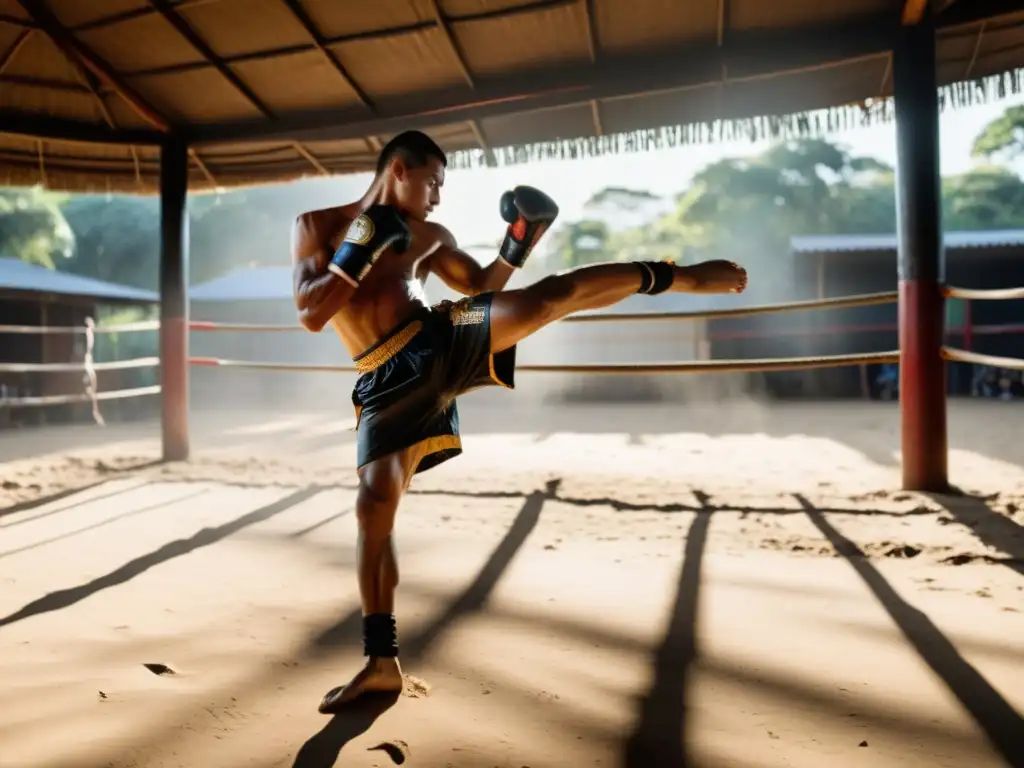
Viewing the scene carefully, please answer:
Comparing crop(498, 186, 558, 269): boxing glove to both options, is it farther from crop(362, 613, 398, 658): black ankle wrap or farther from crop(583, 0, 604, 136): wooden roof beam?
crop(583, 0, 604, 136): wooden roof beam

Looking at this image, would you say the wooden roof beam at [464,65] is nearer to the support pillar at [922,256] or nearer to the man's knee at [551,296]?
the support pillar at [922,256]

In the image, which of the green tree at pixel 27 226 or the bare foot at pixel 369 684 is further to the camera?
the green tree at pixel 27 226

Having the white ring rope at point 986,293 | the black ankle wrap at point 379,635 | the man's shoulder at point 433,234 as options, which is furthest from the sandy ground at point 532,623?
the man's shoulder at point 433,234

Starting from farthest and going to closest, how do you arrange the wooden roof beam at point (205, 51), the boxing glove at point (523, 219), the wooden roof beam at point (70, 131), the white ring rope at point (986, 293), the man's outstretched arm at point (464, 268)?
the wooden roof beam at point (70, 131) < the wooden roof beam at point (205, 51) < the white ring rope at point (986, 293) < the man's outstretched arm at point (464, 268) < the boxing glove at point (523, 219)

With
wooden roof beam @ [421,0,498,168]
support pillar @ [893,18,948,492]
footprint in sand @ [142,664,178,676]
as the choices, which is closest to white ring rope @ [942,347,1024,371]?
support pillar @ [893,18,948,492]

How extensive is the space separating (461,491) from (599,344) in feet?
33.5

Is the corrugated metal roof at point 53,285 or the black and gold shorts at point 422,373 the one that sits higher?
the corrugated metal roof at point 53,285

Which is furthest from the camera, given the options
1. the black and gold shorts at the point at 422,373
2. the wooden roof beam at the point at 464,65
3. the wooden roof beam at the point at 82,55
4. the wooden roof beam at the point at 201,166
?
the wooden roof beam at the point at 201,166

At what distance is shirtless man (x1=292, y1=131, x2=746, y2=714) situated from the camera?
56.3 inches

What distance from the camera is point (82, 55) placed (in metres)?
3.93

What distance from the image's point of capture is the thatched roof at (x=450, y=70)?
11.4 ft

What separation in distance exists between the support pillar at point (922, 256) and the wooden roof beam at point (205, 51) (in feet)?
11.7

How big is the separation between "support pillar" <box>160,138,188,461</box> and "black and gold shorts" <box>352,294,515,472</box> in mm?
3842

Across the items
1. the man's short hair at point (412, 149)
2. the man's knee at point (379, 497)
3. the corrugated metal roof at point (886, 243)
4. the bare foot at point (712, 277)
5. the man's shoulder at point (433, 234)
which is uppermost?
the corrugated metal roof at point (886, 243)
